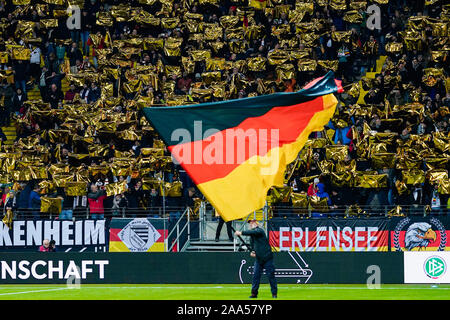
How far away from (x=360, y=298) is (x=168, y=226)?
765cm

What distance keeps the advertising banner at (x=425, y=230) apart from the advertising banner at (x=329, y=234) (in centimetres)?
32

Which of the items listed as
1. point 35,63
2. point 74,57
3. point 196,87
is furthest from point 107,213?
point 35,63

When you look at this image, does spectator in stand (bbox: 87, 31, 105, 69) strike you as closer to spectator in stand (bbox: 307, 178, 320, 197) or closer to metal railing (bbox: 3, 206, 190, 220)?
metal railing (bbox: 3, 206, 190, 220)

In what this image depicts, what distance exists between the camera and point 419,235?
86.5 ft

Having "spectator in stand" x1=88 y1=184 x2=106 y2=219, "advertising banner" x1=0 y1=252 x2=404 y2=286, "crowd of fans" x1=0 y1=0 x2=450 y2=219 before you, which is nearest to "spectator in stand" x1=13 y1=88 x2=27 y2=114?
"crowd of fans" x1=0 y1=0 x2=450 y2=219

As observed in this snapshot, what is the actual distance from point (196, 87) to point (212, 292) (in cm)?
1187

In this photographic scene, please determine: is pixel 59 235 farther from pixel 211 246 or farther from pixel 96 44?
pixel 96 44

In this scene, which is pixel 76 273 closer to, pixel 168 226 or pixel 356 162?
pixel 168 226

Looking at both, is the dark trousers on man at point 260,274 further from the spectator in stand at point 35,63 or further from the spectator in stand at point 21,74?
the spectator in stand at point 35,63

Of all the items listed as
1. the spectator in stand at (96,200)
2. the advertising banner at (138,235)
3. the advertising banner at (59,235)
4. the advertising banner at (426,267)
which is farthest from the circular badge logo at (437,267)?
the spectator in stand at (96,200)

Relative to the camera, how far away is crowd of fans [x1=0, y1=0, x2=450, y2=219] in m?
28.6

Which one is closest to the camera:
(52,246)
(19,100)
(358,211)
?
(52,246)

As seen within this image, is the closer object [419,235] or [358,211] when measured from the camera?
[419,235]

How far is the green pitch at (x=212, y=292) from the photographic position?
2130cm
